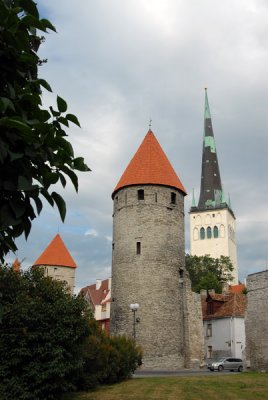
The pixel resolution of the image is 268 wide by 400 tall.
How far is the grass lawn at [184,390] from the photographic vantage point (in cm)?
1469

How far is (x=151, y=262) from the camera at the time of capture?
3020cm

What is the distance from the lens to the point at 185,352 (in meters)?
30.4

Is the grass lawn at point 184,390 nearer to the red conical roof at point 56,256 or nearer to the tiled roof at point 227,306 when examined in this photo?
the tiled roof at point 227,306

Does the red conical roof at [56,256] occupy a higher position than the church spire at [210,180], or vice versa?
the church spire at [210,180]

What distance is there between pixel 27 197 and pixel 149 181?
2916 centimetres

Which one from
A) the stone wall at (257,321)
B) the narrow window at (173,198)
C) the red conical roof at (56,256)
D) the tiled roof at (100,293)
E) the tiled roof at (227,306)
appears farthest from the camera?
the tiled roof at (100,293)

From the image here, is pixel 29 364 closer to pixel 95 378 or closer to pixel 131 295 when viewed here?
pixel 95 378

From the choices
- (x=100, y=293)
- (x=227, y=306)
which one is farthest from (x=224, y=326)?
(x=100, y=293)

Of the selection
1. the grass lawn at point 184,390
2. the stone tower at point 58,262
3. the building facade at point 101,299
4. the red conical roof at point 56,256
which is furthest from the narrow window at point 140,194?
the building facade at point 101,299

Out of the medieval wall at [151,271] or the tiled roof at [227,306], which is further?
the tiled roof at [227,306]

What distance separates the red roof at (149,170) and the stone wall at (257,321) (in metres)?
9.83

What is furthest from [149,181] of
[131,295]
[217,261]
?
[217,261]

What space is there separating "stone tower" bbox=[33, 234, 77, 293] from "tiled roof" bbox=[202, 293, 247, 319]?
52.7ft

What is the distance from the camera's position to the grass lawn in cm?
1469
